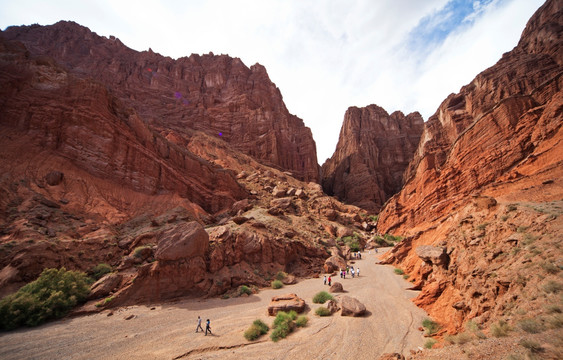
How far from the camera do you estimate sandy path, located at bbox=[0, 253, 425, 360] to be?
975cm

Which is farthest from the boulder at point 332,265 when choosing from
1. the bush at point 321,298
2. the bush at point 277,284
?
the bush at point 321,298

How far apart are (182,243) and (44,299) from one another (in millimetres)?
8047

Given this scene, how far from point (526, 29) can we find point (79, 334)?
10006cm

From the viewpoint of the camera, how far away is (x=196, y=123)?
7519 cm

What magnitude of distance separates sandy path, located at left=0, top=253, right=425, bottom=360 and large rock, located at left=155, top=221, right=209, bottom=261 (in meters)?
3.62

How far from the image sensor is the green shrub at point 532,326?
5.20 metres

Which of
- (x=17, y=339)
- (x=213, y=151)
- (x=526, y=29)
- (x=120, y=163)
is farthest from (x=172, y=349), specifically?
(x=526, y=29)

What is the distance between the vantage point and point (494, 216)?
1109 cm

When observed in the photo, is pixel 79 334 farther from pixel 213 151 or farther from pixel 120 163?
pixel 213 151

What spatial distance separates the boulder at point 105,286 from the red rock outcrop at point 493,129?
3070 cm

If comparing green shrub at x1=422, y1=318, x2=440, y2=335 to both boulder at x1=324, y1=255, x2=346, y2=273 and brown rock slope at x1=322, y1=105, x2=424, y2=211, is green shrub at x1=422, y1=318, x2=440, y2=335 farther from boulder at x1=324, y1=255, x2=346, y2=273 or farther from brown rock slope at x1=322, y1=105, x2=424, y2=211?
brown rock slope at x1=322, y1=105, x2=424, y2=211

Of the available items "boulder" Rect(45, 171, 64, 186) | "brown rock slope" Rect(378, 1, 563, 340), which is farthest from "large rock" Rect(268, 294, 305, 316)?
"boulder" Rect(45, 171, 64, 186)

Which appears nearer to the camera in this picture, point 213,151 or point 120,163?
point 120,163

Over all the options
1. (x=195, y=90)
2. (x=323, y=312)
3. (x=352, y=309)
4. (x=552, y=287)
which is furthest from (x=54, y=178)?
(x=195, y=90)
